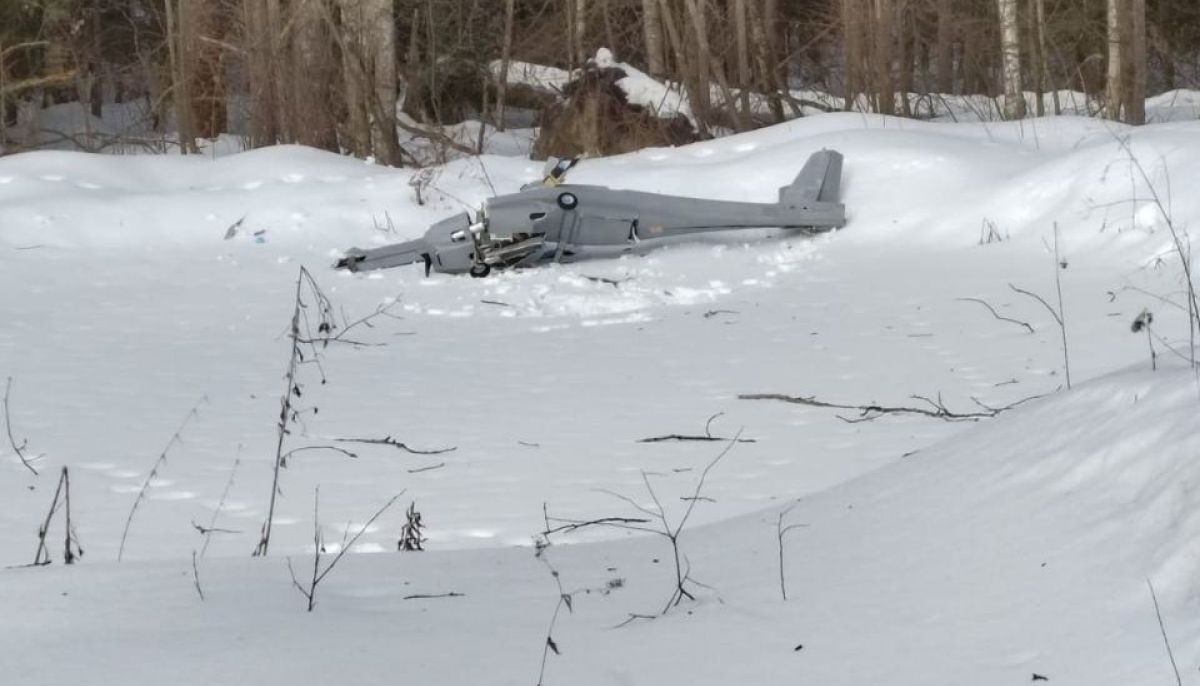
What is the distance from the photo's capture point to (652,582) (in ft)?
10.9

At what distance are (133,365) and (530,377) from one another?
2.08m

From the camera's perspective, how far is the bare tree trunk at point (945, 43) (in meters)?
20.0

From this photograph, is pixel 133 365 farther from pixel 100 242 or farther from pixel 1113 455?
pixel 1113 455

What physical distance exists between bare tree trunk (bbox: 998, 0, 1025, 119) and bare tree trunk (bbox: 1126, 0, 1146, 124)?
1.10 m

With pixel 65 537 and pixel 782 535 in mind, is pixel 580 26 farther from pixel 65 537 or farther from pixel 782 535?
pixel 782 535

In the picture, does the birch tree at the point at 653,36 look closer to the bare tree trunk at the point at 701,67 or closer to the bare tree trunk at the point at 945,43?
the bare tree trunk at the point at 701,67

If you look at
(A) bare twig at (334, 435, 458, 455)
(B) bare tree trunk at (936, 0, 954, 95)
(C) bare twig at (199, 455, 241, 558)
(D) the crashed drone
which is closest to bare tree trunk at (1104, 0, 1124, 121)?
(B) bare tree trunk at (936, 0, 954, 95)

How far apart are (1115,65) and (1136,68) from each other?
256cm

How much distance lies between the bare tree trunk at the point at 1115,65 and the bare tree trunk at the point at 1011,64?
939mm

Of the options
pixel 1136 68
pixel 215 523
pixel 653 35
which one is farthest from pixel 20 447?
pixel 653 35

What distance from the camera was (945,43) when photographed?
70.5 feet

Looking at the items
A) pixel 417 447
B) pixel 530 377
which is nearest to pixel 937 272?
pixel 530 377

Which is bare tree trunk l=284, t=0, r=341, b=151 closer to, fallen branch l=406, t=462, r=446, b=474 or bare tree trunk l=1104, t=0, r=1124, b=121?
bare tree trunk l=1104, t=0, r=1124, b=121

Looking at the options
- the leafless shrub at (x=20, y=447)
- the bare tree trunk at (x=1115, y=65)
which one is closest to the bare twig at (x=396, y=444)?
the leafless shrub at (x=20, y=447)
